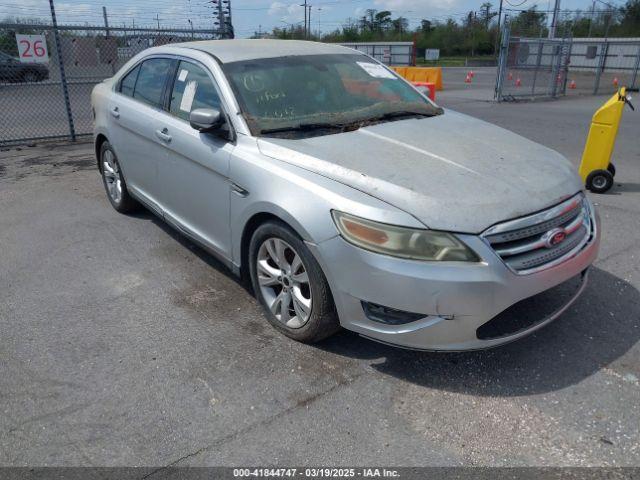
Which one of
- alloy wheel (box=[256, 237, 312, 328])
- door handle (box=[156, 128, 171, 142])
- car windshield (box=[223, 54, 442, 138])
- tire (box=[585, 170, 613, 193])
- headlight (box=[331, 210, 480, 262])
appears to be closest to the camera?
headlight (box=[331, 210, 480, 262])

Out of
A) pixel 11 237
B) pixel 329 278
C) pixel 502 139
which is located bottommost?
pixel 11 237

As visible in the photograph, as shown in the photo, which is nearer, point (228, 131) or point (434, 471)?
point (434, 471)

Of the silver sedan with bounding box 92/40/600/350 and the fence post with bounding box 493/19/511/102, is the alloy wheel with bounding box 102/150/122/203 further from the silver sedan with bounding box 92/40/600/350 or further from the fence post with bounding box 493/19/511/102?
the fence post with bounding box 493/19/511/102

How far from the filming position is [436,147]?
3252 mm

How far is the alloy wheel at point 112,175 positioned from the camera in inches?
211

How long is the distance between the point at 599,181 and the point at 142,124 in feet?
16.6

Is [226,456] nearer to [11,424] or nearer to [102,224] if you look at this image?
[11,424]

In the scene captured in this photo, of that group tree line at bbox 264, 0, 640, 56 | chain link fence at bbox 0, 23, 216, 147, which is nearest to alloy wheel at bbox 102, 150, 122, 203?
chain link fence at bbox 0, 23, 216, 147

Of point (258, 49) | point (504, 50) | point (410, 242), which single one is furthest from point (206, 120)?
point (504, 50)

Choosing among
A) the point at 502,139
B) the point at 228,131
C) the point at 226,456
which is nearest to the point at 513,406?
the point at 226,456

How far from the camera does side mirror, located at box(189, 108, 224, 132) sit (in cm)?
340

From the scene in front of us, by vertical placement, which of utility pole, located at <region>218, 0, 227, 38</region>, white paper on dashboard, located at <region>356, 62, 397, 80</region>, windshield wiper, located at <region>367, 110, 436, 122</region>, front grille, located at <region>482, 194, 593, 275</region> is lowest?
front grille, located at <region>482, 194, 593, 275</region>

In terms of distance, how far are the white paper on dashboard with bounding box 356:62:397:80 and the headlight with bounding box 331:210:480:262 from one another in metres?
2.09

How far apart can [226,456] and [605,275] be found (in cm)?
316
